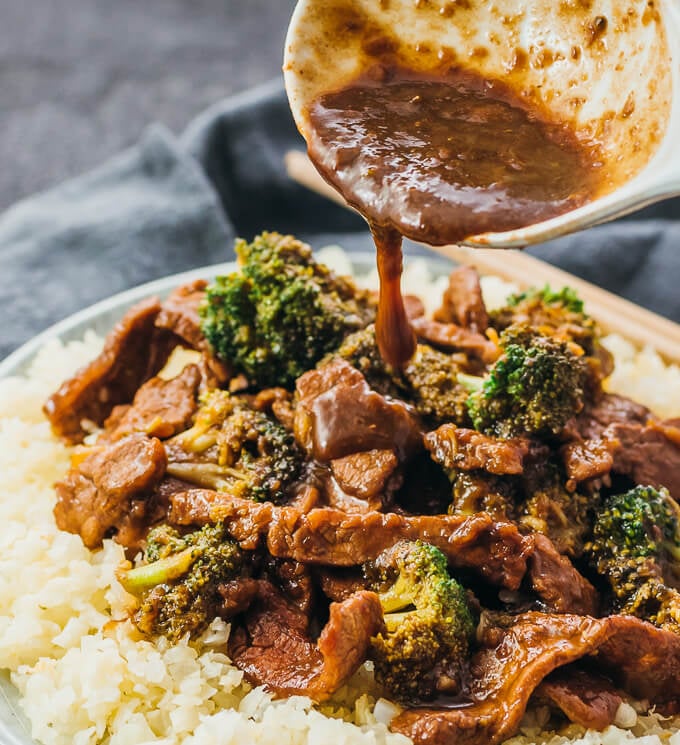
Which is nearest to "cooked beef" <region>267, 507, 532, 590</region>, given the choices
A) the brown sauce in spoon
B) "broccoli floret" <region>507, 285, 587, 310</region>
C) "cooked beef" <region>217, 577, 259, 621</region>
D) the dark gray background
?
"cooked beef" <region>217, 577, 259, 621</region>

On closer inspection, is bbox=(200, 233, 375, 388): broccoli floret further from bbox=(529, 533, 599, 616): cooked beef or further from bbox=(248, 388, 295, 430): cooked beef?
bbox=(529, 533, 599, 616): cooked beef

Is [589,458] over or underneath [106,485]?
over

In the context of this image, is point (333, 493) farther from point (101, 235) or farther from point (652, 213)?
point (652, 213)

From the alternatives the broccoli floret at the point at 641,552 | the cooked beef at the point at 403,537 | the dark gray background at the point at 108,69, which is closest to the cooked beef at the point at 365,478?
the cooked beef at the point at 403,537

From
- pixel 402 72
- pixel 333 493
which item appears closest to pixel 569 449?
pixel 333 493

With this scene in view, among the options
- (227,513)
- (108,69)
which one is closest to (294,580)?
(227,513)

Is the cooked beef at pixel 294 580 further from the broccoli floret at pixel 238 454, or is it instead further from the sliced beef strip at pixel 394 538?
the broccoli floret at pixel 238 454

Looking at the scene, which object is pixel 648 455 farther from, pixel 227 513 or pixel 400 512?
pixel 227 513
